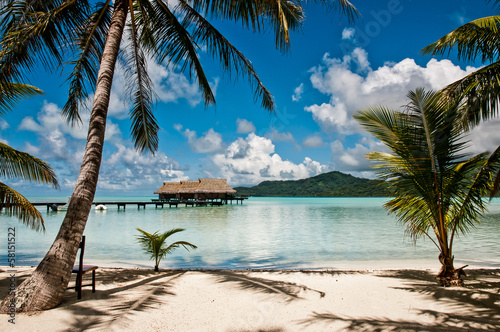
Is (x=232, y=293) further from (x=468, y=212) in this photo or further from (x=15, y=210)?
(x=468, y=212)

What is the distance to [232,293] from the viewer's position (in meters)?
3.96

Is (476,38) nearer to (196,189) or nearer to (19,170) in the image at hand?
(19,170)

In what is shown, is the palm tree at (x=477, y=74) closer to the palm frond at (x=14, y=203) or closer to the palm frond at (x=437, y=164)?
the palm frond at (x=437, y=164)

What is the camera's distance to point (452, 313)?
10.3 feet

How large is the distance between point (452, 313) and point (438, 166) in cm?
211

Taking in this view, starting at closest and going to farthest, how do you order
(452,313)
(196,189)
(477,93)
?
1. (452,313)
2. (477,93)
3. (196,189)

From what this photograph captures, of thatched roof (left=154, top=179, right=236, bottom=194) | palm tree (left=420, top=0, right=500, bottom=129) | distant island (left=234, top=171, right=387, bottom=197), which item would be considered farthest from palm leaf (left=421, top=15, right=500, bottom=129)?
distant island (left=234, top=171, right=387, bottom=197)

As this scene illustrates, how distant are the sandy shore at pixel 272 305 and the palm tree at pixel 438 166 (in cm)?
86

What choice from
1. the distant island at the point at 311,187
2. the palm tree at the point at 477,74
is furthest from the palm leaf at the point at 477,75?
the distant island at the point at 311,187

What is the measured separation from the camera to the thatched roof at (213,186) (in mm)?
41188

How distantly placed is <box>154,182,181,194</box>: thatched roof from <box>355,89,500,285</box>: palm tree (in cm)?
4014

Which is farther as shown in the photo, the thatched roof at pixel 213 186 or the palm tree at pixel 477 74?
the thatched roof at pixel 213 186

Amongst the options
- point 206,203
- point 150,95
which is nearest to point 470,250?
point 150,95

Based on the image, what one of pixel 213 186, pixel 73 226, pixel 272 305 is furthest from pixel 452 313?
pixel 213 186
